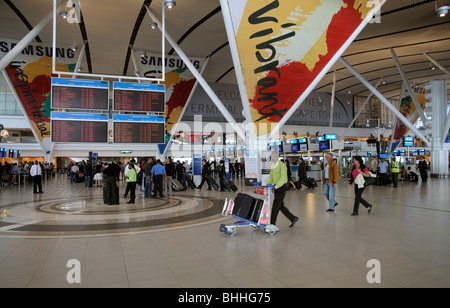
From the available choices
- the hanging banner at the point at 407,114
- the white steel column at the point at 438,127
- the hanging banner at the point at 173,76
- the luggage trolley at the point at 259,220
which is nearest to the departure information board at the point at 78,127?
the luggage trolley at the point at 259,220

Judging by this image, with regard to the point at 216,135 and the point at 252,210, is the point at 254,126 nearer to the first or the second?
the point at 252,210

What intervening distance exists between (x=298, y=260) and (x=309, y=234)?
1824 mm

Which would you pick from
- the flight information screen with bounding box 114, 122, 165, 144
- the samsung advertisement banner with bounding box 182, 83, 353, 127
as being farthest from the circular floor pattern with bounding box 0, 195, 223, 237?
the samsung advertisement banner with bounding box 182, 83, 353, 127

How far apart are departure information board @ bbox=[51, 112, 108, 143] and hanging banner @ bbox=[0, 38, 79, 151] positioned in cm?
1005

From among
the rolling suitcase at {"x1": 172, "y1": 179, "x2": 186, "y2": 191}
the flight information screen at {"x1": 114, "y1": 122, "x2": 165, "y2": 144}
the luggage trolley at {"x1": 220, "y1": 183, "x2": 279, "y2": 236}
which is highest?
the flight information screen at {"x1": 114, "y1": 122, "x2": 165, "y2": 144}

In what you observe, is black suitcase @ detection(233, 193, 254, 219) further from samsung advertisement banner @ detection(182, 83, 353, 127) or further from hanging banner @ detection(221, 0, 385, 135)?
samsung advertisement banner @ detection(182, 83, 353, 127)

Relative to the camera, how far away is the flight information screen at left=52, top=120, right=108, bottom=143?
38.7 ft

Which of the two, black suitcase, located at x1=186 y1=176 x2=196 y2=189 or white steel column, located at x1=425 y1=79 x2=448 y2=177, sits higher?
white steel column, located at x1=425 y1=79 x2=448 y2=177

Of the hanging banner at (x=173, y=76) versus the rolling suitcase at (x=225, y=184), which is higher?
the hanging banner at (x=173, y=76)

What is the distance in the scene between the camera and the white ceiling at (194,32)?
17734 millimetres

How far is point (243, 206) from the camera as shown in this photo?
23.1 ft

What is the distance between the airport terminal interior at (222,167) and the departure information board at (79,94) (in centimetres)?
5

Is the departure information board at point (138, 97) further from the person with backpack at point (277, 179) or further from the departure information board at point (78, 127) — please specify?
the person with backpack at point (277, 179)
